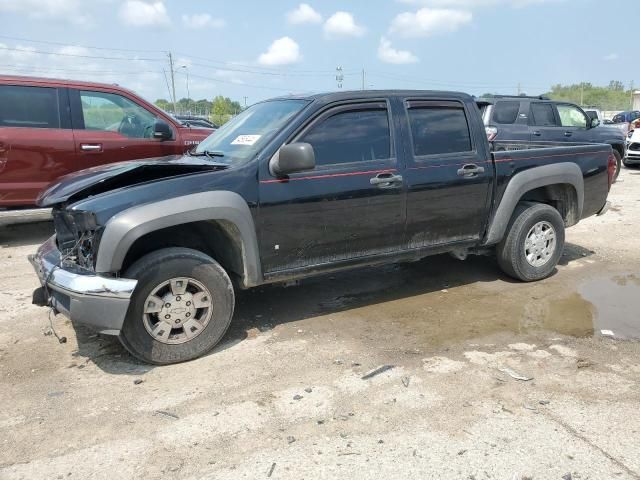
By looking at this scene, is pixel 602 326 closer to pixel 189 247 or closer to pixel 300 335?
pixel 300 335

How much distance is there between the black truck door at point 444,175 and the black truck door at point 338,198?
185 millimetres

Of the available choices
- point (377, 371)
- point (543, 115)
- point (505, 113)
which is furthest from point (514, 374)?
point (543, 115)

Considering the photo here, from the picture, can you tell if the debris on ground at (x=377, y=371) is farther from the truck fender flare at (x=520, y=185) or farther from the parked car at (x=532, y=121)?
the parked car at (x=532, y=121)

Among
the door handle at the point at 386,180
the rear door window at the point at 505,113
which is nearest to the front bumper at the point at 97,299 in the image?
the door handle at the point at 386,180

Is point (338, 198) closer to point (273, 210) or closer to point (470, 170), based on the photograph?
point (273, 210)

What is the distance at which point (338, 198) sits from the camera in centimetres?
421

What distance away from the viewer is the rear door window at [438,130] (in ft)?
15.4

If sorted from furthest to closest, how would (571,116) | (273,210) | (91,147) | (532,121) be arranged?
(571,116) < (532,121) < (91,147) < (273,210)

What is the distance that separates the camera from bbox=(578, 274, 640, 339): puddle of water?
4465mm

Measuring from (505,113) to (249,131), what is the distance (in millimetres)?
8454

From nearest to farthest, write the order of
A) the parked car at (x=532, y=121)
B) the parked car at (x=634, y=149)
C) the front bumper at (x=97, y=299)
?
the front bumper at (x=97, y=299) < the parked car at (x=532, y=121) < the parked car at (x=634, y=149)

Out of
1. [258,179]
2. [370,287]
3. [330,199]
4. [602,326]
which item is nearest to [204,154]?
[258,179]

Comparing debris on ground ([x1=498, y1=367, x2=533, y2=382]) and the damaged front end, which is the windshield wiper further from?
debris on ground ([x1=498, y1=367, x2=533, y2=382])

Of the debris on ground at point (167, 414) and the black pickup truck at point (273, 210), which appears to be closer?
the debris on ground at point (167, 414)
